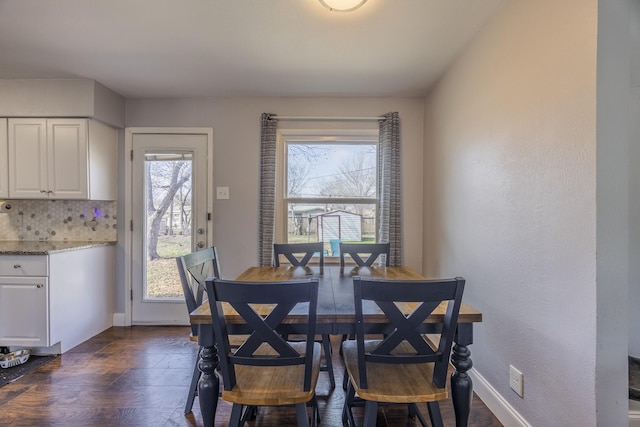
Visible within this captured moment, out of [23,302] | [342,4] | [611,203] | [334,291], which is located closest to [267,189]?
[334,291]

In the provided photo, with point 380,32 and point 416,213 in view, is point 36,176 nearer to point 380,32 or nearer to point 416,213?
point 380,32

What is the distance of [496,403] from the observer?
72.3 inches

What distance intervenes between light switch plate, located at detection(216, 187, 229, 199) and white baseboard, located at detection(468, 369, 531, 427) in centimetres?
260

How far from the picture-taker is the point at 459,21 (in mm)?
1961

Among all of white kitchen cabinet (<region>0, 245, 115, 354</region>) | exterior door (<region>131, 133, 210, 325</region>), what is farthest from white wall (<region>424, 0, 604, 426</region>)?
white kitchen cabinet (<region>0, 245, 115, 354</region>)

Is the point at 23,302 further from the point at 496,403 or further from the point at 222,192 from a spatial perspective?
the point at 496,403

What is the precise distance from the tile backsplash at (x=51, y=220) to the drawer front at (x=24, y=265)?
700 mm

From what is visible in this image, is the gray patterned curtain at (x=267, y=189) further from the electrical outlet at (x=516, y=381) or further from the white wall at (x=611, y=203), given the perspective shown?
the white wall at (x=611, y=203)

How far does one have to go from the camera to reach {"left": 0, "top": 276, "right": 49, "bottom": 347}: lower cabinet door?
8.25 ft

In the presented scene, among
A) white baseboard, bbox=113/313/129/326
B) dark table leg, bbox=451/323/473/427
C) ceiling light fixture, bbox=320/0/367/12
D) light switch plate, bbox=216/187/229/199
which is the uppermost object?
ceiling light fixture, bbox=320/0/367/12

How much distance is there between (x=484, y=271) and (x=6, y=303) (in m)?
3.57

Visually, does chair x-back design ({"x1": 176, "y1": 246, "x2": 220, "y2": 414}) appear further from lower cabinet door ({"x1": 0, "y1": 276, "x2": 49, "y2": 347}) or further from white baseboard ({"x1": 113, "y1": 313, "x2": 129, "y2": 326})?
white baseboard ({"x1": 113, "y1": 313, "x2": 129, "y2": 326})

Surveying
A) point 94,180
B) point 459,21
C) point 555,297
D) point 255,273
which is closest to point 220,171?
point 94,180

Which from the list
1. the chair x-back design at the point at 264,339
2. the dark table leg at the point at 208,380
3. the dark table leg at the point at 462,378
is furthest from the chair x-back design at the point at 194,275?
the dark table leg at the point at 462,378
